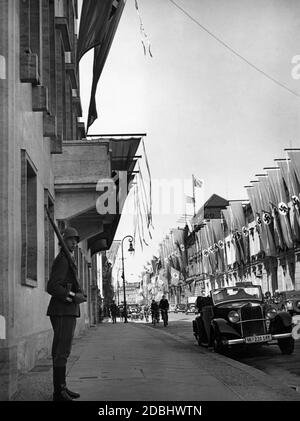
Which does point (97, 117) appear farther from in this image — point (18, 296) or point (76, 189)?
point (18, 296)

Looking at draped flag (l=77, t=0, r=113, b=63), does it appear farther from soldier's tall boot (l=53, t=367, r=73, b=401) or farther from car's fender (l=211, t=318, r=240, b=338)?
soldier's tall boot (l=53, t=367, r=73, b=401)

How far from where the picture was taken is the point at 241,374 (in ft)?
32.0

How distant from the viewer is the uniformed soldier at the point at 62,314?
673 centimetres

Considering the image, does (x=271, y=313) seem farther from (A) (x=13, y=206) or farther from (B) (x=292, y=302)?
(B) (x=292, y=302)

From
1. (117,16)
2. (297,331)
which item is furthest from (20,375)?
(297,331)

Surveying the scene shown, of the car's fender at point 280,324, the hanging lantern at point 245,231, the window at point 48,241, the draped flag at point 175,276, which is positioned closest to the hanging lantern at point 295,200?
the hanging lantern at point 245,231

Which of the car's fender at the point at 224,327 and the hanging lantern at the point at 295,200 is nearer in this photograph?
the car's fender at the point at 224,327

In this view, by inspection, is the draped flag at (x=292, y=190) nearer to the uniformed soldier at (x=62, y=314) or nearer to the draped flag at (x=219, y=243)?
the draped flag at (x=219, y=243)

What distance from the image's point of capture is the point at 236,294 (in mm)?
16906

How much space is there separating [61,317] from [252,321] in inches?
360

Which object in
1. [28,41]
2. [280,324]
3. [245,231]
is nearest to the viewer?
[28,41]

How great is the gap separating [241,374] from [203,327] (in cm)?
730

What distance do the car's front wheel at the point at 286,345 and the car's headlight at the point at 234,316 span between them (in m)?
1.15

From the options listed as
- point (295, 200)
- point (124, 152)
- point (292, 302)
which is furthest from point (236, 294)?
point (295, 200)
